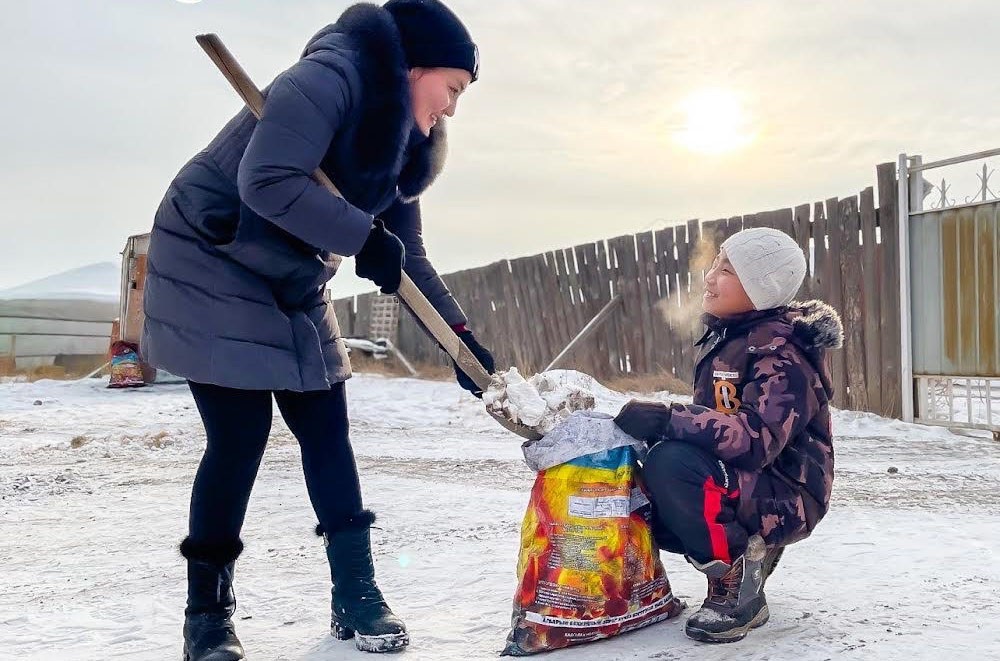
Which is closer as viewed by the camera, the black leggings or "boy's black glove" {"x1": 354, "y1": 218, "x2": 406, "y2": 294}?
"boy's black glove" {"x1": 354, "y1": 218, "x2": 406, "y2": 294}

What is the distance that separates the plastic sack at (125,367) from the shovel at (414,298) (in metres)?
8.49

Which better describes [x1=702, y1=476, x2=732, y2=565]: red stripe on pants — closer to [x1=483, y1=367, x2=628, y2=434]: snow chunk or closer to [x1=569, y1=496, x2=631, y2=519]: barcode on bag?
[x1=569, y1=496, x2=631, y2=519]: barcode on bag

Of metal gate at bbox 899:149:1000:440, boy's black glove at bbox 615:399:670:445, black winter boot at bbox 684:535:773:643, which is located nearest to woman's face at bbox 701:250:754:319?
boy's black glove at bbox 615:399:670:445

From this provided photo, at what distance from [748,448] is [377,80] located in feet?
3.88

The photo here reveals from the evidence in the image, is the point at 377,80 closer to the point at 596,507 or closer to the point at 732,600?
the point at 596,507

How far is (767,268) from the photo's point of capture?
2.17 meters

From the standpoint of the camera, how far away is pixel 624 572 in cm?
206

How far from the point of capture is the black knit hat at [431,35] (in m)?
1.96

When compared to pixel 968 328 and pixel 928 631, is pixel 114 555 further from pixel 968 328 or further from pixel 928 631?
pixel 968 328

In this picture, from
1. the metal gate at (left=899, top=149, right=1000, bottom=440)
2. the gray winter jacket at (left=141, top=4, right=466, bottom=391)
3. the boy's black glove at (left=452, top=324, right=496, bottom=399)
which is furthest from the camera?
the metal gate at (left=899, top=149, right=1000, bottom=440)

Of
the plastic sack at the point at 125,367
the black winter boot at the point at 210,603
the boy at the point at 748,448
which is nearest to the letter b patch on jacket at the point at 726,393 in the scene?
the boy at the point at 748,448

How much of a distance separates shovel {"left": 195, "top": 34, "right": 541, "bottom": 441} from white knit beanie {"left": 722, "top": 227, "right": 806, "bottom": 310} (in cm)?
67

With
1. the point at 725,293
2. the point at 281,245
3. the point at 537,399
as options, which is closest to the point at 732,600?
the point at 537,399

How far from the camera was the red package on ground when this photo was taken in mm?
2010
